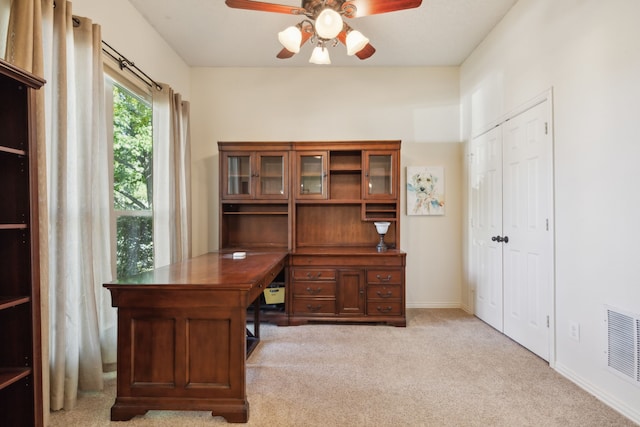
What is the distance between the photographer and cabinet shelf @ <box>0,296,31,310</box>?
4.62 ft

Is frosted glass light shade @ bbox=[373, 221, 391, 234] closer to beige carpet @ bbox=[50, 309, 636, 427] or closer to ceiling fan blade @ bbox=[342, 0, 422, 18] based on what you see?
beige carpet @ bbox=[50, 309, 636, 427]

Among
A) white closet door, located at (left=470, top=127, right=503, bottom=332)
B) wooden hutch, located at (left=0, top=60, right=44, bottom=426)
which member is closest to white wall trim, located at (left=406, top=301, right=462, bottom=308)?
white closet door, located at (left=470, top=127, right=503, bottom=332)

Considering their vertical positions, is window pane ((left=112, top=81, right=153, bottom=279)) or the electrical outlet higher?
window pane ((left=112, top=81, right=153, bottom=279))

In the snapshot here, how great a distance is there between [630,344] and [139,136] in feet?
13.1

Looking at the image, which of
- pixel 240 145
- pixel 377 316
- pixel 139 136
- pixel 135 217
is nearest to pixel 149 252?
pixel 135 217

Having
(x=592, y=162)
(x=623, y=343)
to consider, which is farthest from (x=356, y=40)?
(x=623, y=343)

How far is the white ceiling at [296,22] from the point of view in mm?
2998

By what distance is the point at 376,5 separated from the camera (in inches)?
82.8

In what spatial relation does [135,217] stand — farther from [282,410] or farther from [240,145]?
[282,410]

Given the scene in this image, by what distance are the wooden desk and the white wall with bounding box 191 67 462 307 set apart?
2.36 m

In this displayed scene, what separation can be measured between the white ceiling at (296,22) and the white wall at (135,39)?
0.11 metres

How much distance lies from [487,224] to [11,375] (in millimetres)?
3795

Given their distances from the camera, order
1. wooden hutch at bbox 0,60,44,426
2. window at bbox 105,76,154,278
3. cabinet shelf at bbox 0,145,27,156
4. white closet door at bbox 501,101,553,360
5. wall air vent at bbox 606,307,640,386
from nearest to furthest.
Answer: cabinet shelf at bbox 0,145,27,156 → wooden hutch at bbox 0,60,44,426 → wall air vent at bbox 606,307,640,386 → white closet door at bbox 501,101,553,360 → window at bbox 105,76,154,278

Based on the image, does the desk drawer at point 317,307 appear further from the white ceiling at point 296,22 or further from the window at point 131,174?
the white ceiling at point 296,22
